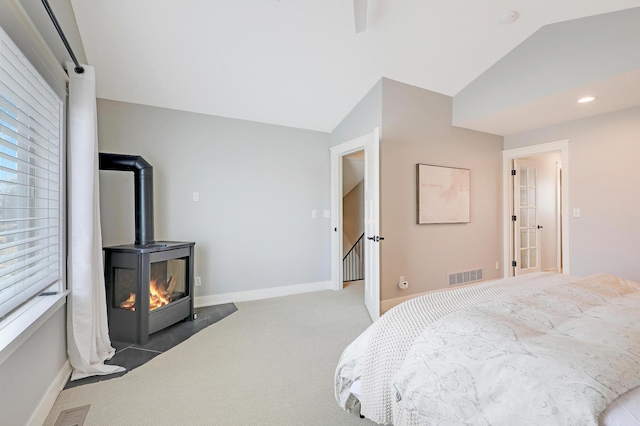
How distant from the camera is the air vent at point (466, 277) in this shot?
145 inches

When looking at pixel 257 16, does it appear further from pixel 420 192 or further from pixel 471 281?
pixel 471 281

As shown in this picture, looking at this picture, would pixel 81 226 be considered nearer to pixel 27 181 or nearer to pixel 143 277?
pixel 27 181

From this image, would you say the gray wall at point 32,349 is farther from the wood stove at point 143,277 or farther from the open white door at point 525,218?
the open white door at point 525,218

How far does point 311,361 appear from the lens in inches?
82.9

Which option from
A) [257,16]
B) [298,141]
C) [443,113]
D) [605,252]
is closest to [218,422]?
[257,16]

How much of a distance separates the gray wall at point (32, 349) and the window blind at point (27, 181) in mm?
88

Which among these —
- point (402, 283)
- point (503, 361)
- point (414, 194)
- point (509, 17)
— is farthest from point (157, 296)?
point (509, 17)

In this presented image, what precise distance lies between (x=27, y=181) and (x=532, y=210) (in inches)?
226

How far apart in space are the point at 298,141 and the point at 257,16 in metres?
1.69

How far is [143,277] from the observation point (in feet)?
7.77

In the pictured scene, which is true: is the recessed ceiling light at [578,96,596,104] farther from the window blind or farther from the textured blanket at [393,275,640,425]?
the window blind

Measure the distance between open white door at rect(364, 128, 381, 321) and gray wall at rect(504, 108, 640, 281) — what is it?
8.39ft

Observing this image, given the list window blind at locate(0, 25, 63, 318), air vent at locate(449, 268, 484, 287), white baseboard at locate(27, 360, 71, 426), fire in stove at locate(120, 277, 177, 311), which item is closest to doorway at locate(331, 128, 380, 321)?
air vent at locate(449, 268, 484, 287)

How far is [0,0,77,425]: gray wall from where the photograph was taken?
125cm
